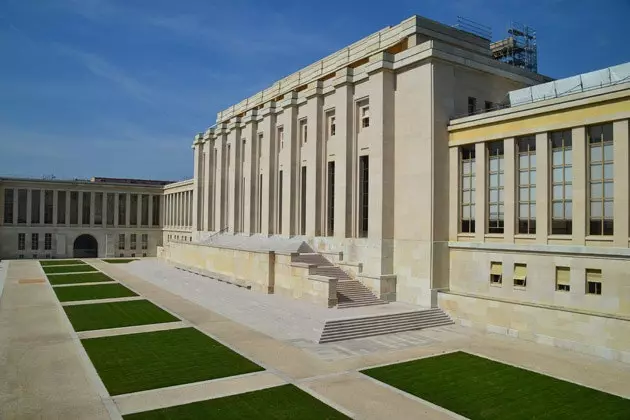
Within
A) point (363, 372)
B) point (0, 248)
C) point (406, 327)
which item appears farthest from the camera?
point (0, 248)

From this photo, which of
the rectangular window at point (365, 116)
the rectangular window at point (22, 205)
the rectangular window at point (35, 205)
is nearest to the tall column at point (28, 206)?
the rectangular window at point (22, 205)

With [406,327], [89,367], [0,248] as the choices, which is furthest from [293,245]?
[0,248]

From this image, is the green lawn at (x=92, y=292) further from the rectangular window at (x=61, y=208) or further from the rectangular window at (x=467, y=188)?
the rectangular window at (x=61, y=208)

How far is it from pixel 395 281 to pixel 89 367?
1955cm

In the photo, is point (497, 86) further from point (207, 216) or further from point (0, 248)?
point (0, 248)

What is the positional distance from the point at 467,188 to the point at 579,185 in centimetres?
716

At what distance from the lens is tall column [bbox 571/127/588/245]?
80.4ft

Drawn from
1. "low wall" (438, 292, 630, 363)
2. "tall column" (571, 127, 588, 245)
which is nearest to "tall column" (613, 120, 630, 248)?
"tall column" (571, 127, 588, 245)

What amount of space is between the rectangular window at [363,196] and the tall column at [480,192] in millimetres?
8807

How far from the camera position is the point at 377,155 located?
1328 inches

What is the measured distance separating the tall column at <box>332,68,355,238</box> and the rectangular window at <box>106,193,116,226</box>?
2320 inches

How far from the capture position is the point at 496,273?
28.5m

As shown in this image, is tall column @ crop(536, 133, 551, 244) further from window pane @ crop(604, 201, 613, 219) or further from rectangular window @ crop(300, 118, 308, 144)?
rectangular window @ crop(300, 118, 308, 144)

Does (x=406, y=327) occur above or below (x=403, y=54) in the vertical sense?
below
